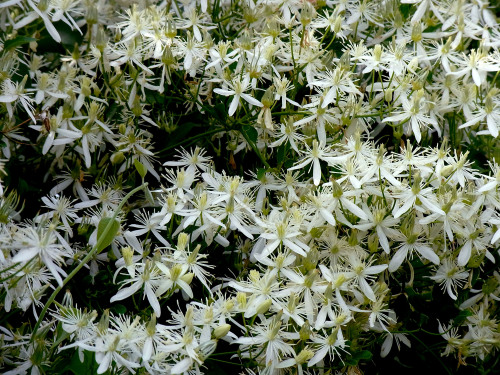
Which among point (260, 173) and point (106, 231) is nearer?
point (106, 231)

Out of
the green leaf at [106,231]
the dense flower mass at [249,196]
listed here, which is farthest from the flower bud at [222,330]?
the green leaf at [106,231]

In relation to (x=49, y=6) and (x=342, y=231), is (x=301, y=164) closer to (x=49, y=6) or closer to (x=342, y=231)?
(x=342, y=231)

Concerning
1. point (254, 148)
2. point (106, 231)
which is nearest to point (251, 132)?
point (254, 148)

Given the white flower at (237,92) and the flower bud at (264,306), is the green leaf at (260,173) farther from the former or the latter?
the flower bud at (264,306)

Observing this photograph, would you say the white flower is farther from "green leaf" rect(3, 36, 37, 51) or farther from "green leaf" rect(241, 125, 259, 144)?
"green leaf" rect(3, 36, 37, 51)

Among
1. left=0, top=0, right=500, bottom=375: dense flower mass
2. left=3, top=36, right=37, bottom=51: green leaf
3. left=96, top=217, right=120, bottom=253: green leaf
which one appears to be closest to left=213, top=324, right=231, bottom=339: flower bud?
left=0, top=0, right=500, bottom=375: dense flower mass

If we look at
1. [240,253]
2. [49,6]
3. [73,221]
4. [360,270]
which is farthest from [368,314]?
[49,6]

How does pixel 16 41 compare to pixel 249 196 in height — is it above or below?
above

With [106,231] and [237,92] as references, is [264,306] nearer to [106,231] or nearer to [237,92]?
[106,231]

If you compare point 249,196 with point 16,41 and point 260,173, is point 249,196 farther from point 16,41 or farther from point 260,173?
point 16,41
